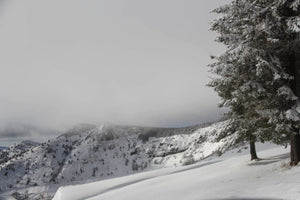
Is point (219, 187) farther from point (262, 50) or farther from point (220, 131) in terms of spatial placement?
point (262, 50)

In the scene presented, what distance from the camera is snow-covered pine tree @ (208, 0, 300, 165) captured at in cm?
949

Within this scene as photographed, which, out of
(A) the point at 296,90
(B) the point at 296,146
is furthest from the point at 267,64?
(B) the point at 296,146

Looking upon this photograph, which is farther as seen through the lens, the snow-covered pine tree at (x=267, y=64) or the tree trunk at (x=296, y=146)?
the tree trunk at (x=296, y=146)

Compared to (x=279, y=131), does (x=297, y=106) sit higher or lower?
higher

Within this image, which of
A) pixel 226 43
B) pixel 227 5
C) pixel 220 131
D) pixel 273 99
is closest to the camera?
pixel 273 99

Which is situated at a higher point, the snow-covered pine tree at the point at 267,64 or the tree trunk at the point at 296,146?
the snow-covered pine tree at the point at 267,64

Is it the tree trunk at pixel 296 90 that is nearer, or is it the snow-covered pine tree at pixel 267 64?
the snow-covered pine tree at pixel 267 64

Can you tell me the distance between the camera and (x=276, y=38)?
10.0 meters

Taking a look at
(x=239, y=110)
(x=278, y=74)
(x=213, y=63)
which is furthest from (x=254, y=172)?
(x=213, y=63)

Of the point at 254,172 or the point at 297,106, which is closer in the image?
the point at 297,106

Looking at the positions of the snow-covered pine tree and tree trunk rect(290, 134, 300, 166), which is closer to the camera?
the snow-covered pine tree

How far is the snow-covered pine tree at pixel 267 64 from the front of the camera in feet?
31.1

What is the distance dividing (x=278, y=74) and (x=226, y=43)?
3495 millimetres

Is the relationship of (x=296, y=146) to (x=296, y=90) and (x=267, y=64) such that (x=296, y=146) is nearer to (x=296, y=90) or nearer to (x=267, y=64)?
(x=296, y=90)
